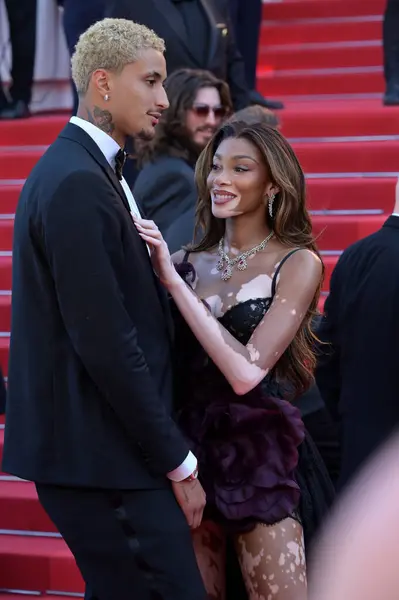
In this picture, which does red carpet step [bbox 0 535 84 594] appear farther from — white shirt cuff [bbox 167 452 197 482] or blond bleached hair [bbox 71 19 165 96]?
blond bleached hair [bbox 71 19 165 96]

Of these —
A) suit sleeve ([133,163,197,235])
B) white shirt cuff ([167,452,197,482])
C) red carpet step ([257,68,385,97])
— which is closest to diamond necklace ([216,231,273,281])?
white shirt cuff ([167,452,197,482])

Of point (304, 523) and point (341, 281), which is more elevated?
point (341, 281)

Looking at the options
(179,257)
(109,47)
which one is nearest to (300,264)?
(179,257)

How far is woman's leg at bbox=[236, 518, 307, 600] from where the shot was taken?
2756mm

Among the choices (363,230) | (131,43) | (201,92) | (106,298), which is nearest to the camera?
(106,298)

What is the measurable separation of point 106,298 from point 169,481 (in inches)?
19.2

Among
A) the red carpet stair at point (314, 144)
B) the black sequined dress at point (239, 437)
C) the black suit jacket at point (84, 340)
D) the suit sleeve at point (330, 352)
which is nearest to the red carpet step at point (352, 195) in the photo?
the red carpet stair at point (314, 144)

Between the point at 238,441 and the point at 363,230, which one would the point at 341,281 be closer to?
the point at 238,441

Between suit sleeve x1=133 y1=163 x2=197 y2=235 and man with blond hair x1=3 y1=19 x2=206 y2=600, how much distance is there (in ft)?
5.41

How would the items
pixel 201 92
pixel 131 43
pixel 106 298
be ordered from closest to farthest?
pixel 106 298, pixel 131 43, pixel 201 92

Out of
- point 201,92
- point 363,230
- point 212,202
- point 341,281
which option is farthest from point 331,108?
point 212,202

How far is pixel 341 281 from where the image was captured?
3.69 m

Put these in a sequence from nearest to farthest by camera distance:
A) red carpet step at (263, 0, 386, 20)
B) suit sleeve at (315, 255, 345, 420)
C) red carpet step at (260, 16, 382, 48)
→ suit sleeve at (315, 255, 345, 420) < red carpet step at (260, 16, 382, 48) < red carpet step at (263, 0, 386, 20)

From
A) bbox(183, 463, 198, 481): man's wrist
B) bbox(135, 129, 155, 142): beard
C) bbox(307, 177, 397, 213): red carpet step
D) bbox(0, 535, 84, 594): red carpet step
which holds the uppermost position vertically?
bbox(135, 129, 155, 142): beard
